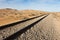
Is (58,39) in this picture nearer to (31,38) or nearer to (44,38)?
(44,38)

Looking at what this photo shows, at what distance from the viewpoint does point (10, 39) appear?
8.18m

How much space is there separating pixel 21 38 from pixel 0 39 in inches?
43.0

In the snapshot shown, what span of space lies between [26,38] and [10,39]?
1314 millimetres

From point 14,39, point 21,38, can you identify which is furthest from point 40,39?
point 14,39

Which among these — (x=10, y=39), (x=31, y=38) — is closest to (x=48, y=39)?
(x=31, y=38)

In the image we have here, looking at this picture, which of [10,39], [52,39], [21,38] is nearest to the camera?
[10,39]

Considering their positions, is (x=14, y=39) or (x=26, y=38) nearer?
(x=14, y=39)

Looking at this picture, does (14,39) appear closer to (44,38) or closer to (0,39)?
(0,39)

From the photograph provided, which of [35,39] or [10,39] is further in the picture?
[35,39]

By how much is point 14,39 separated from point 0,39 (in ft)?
2.43

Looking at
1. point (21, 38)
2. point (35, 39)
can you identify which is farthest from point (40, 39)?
point (21, 38)

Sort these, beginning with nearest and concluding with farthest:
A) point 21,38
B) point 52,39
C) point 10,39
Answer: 1. point 10,39
2. point 21,38
3. point 52,39

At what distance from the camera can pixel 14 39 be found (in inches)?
329

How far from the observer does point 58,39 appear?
32.6ft
